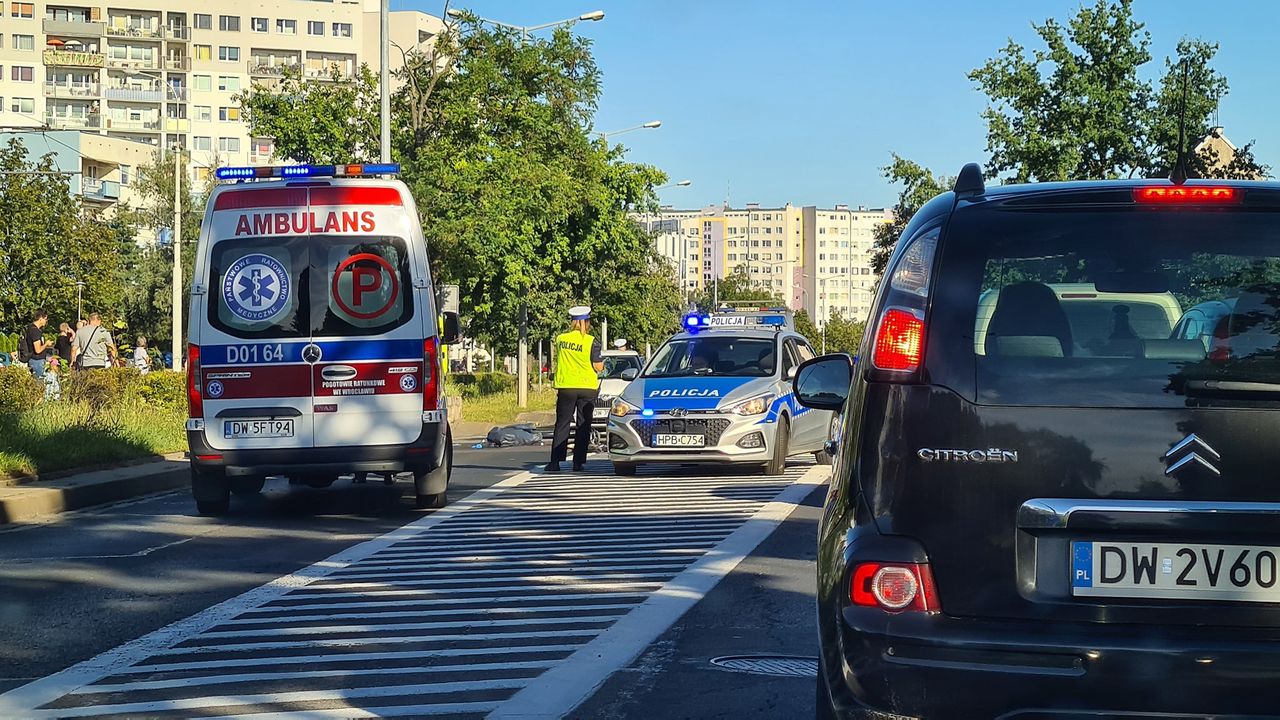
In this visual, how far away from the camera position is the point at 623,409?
17.0 m

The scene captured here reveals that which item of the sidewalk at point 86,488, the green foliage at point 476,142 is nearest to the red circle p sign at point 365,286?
the sidewalk at point 86,488

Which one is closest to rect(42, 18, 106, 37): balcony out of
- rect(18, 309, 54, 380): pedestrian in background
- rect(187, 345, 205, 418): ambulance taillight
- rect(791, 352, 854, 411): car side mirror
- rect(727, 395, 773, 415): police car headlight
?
rect(18, 309, 54, 380): pedestrian in background

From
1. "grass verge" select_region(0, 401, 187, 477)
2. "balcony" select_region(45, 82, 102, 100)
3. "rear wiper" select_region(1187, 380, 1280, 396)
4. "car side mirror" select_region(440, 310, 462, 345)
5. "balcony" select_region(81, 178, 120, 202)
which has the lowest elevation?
"grass verge" select_region(0, 401, 187, 477)

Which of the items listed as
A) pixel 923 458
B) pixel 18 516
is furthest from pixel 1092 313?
pixel 18 516

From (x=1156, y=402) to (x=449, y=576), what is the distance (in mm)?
6614

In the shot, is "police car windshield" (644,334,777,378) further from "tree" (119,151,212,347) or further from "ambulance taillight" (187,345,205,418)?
"tree" (119,151,212,347)

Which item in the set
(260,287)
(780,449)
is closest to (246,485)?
(260,287)

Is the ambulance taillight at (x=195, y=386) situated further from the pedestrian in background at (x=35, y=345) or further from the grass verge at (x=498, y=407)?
the grass verge at (x=498, y=407)

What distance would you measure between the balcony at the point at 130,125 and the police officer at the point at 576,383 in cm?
11663

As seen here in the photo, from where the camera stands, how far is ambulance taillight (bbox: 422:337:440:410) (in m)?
13.0

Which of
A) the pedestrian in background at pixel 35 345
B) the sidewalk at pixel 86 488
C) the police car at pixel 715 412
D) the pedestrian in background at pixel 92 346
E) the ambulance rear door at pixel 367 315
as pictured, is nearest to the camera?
the ambulance rear door at pixel 367 315

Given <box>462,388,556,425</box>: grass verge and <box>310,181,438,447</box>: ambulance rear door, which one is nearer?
<box>310,181,438,447</box>: ambulance rear door

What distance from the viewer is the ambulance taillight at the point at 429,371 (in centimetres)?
1304

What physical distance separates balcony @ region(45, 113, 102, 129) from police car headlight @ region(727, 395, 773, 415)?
115m
